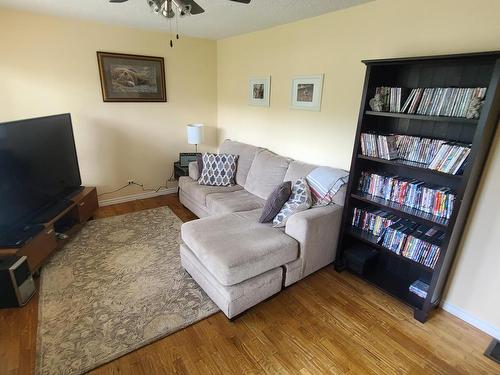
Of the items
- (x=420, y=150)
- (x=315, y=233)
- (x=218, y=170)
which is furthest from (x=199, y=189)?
(x=420, y=150)

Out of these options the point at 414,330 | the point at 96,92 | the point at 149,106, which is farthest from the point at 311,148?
the point at 96,92

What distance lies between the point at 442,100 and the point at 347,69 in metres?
0.98

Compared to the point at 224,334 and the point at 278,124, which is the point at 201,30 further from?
the point at 224,334

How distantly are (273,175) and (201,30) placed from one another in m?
2.16

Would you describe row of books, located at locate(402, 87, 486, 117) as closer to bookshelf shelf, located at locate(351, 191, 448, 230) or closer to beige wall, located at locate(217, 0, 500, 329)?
beige wall, located at locate(217, 0, 500, 329)

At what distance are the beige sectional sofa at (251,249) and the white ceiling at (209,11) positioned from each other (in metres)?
1.50

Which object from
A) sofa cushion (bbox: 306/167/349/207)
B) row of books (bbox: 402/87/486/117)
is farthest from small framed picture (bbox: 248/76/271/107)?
row of books (bbox: 402/87/486/117)

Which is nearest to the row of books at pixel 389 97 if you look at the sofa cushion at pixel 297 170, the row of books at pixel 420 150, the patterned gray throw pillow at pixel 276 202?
the row of books at pixel 420 150

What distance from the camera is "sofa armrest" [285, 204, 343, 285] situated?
224 cm

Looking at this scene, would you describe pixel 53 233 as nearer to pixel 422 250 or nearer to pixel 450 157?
pixel 422 250

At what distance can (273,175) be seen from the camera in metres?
3.15

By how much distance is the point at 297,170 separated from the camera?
2928 millimetres

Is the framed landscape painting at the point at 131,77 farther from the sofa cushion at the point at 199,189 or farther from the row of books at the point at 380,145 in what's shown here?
the row of books at the point at 380,145

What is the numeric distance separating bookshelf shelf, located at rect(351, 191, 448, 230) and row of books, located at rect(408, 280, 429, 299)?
0.49m
